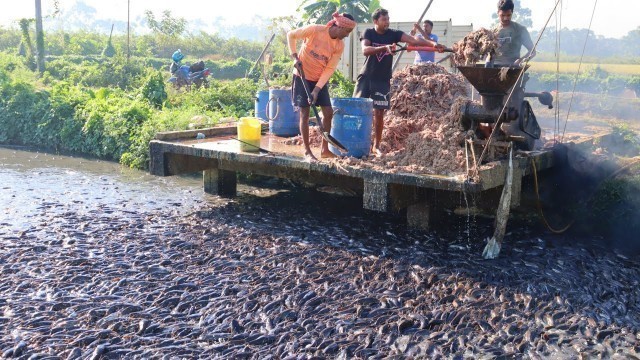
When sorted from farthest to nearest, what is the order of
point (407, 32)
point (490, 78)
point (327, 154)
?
point (407, 32)
point (327, 154)
point (490, 78)

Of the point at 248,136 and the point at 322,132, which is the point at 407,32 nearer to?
the point at 248,136

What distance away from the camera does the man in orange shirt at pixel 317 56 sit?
24.9 feet

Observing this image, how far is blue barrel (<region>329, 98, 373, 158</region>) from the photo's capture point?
306 inches

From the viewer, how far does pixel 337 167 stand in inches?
295

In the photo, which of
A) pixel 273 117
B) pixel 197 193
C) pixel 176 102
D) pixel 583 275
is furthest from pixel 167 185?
pixel 583 275

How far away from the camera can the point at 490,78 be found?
277 inches

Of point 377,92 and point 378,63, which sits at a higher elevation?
point 378,63

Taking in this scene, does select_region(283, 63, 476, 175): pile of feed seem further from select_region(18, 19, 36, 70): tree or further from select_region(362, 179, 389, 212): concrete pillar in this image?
select_region(18, 19, 36, 70): tree

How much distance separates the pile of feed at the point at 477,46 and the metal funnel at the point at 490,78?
0.65 feet

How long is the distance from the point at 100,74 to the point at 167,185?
9.98 meters

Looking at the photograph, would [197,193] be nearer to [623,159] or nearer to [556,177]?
[556,177]

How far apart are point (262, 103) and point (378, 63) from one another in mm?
3024

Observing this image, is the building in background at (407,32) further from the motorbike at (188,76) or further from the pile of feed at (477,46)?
the pile of feed at (477,46)

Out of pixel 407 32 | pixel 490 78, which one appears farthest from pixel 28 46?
pixel 490 78
